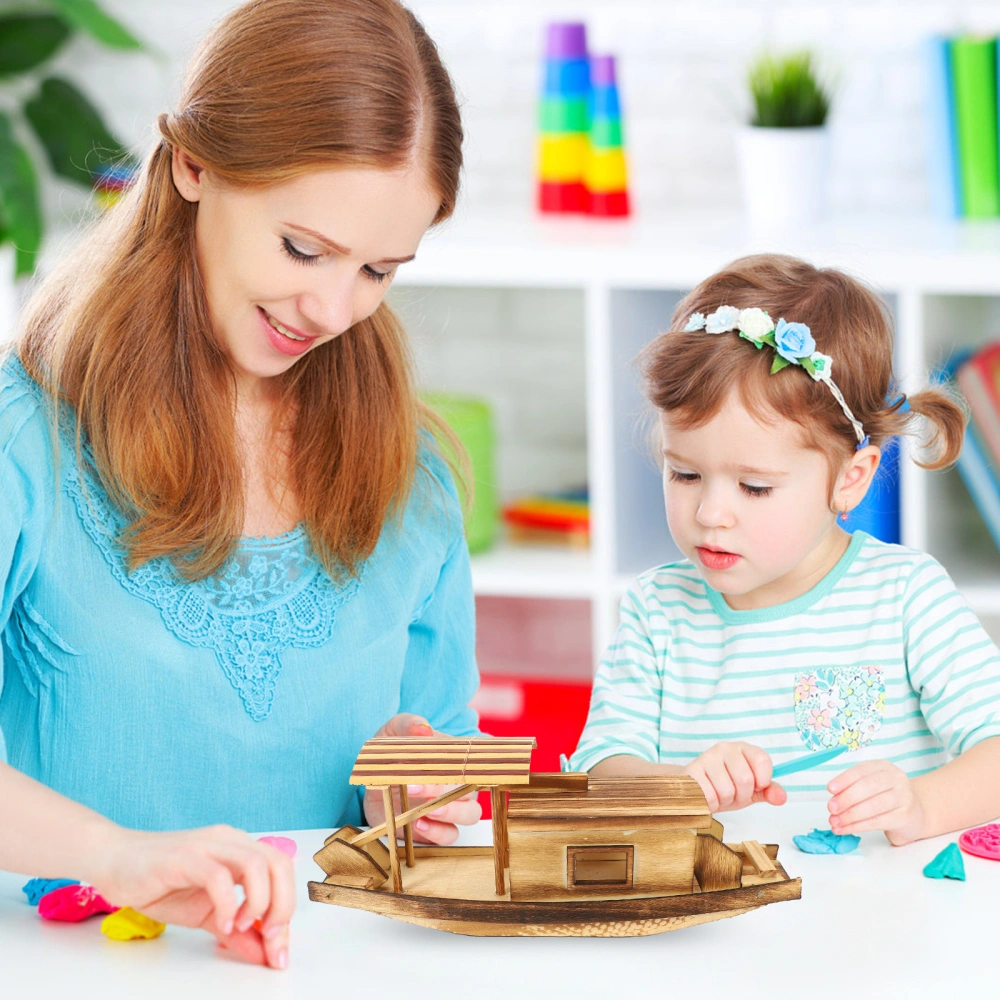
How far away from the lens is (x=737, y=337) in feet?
4.24

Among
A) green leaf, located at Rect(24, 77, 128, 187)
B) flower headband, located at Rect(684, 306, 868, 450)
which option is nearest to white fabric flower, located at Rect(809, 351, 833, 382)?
flower headband, located at Rect(684, 306, 868, 450)

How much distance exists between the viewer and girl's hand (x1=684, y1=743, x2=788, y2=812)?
42.2 inches

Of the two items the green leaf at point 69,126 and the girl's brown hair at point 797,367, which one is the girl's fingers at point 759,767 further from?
the green leaf at point 69,126

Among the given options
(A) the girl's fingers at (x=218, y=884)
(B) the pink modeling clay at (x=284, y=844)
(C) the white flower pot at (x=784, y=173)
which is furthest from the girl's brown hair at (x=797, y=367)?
(C) the white flower pot at (x=784, y=173)

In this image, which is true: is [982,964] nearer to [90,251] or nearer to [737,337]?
[737,337]

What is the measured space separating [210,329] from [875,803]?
0.66 meters

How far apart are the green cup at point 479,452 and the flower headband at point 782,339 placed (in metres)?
1.20

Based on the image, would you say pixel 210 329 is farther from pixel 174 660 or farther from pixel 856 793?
pixel 856 793

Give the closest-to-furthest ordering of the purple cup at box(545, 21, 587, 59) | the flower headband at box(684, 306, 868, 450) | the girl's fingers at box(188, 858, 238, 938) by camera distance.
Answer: the girl's fingers at box(188, 858, 238, 938)
the flower headband at box(684, 306, 868, 450)
the purple cup at box(545, 21, 587, 59)

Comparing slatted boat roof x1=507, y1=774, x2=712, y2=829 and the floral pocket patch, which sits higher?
the floral pocket patch

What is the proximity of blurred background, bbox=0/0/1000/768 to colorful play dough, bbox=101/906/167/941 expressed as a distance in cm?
113

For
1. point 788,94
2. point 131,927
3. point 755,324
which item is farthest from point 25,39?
point 131,927

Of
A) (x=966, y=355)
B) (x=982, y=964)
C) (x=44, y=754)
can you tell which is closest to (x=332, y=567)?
(x=44, y=754)

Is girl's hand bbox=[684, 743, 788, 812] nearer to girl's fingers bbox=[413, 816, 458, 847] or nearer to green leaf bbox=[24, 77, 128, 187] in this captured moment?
girl's fingers bbox=[413, 816, 458, 847]
